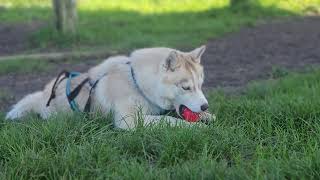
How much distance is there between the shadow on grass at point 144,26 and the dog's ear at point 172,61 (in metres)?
5.24

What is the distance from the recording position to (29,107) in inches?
239

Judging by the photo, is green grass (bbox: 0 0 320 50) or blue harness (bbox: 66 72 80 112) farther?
green grass (bbox: 0 0 320 50)

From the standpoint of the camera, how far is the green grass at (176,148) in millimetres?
3834

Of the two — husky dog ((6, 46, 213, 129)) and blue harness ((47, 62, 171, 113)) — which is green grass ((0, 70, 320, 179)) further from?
blue harness ((47, 62, 171, 113))

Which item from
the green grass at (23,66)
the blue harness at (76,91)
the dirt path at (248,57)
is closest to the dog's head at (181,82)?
the blue harness at (76,91)

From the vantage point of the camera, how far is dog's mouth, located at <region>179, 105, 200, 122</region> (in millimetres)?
5091

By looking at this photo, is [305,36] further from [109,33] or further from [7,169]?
[7,169]

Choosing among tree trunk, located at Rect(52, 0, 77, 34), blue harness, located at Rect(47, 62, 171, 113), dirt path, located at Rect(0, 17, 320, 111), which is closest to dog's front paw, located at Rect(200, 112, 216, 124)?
blue harness, located at Rect(47, 62, 171, 113)

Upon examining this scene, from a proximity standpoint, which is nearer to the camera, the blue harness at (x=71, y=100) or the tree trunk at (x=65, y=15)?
the blue harness at (x=71, y=100)

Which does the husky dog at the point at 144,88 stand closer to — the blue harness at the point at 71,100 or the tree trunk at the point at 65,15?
the blue harness at the point at 71,100

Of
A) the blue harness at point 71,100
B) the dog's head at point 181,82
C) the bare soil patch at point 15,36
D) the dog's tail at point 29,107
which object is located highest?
the dog's head at point 181,82

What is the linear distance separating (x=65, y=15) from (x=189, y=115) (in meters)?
6.35

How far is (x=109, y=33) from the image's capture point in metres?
11.9

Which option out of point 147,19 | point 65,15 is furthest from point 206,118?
point 147,19
